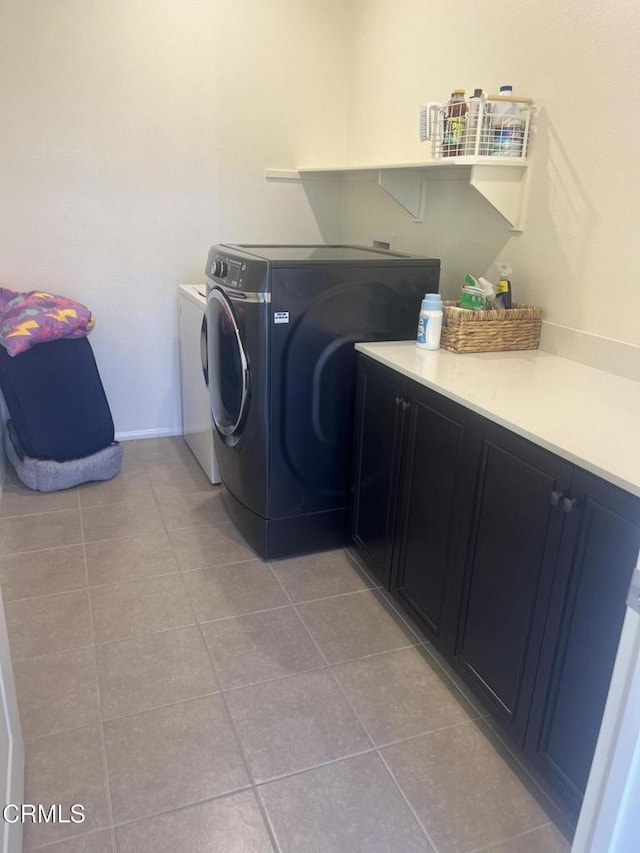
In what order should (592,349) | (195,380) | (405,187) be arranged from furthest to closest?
(195,380)
(405,187)
(592,349)

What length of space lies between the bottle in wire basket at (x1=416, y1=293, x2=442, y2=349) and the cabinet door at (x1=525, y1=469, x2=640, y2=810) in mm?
938

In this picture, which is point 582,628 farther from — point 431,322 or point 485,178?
point 485,178

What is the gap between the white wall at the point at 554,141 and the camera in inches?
70.3

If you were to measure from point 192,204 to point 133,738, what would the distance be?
101 inches

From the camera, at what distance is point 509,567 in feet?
4.90

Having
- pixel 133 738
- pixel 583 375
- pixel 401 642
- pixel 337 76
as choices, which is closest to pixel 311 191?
pixel 337 76

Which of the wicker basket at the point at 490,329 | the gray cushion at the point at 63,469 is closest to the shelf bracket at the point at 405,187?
the wicker basket at the point at 490,329

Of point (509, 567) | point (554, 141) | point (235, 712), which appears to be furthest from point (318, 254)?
point (235, 712)

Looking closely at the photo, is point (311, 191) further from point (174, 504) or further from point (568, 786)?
point (568, 786)

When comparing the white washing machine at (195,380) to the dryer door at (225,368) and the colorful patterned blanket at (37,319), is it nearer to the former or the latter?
the dryer door at (225,368)

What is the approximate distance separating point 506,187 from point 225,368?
1.17 meters

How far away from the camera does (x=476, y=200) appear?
2.42 m

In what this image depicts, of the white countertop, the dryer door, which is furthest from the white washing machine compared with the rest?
the white countertop

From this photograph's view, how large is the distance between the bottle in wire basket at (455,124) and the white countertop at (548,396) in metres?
0.66
